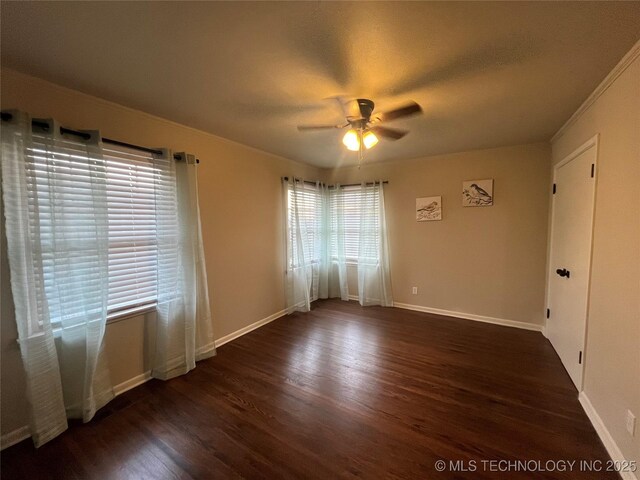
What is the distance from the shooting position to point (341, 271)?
4852 millimetres

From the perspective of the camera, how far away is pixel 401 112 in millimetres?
1919

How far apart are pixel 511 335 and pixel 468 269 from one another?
3.13ft

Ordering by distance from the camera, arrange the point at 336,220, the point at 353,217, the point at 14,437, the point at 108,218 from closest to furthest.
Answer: the point at 14,437 → the point at 108,218 → the point at 353,217 → the point at 336,220

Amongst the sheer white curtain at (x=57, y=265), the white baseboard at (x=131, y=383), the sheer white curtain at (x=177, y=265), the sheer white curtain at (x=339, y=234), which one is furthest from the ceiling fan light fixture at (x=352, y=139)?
the white baseboard at (x=131, y=383)

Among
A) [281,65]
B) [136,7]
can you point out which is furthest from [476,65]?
[136,7]

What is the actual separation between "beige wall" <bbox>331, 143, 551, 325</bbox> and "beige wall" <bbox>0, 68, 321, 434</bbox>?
1764 millimetres

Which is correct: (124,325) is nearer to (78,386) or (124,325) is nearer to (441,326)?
(78,386)

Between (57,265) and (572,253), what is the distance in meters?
4.09

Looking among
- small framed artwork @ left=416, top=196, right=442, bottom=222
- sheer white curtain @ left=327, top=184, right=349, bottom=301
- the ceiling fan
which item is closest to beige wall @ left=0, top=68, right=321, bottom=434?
sheer white curtain @ left=327, top=184, right=349, bottom=301

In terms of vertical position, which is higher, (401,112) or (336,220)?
(401,112)

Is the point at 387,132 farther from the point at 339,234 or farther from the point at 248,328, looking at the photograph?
the point at 248,328

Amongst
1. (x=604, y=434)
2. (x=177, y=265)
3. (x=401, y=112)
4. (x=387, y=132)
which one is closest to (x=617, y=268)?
(x=604, y=434)

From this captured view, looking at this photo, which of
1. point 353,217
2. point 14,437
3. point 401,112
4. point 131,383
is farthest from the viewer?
point 353,217

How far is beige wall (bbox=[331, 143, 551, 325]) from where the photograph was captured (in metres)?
3.45
